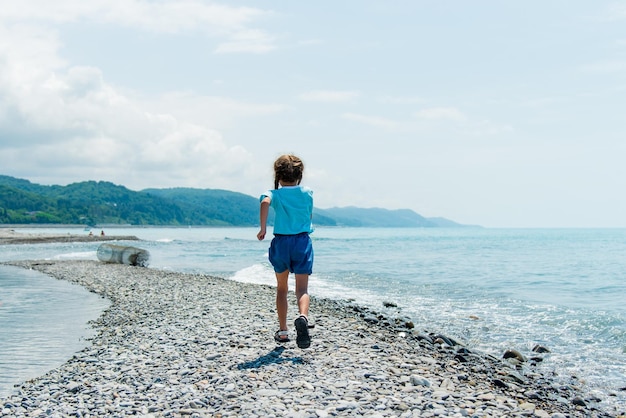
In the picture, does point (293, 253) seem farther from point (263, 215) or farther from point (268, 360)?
point (268, 360)

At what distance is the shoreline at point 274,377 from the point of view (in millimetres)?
6180

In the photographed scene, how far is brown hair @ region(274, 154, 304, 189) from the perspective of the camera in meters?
7.92

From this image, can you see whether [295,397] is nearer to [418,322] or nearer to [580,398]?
[580,398]

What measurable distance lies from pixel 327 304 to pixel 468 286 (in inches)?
433

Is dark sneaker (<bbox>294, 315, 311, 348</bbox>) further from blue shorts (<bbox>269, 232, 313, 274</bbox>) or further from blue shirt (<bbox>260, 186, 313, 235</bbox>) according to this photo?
blue shirt (<bbox>260, 186, 313, 235</bbox>)

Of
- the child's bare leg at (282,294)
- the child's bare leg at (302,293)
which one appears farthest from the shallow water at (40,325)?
the child's bare leg at (302,293)

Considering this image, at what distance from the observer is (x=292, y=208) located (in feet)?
26.0

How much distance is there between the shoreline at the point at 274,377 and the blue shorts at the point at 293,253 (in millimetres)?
1285

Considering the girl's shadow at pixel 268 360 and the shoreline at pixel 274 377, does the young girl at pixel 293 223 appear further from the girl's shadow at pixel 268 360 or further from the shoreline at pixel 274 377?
the shoreline at pixel 274 377

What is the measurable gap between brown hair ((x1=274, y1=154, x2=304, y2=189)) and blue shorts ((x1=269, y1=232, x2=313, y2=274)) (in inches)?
33.6

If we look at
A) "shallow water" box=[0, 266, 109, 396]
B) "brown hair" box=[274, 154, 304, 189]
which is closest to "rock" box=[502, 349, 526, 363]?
"brown hair" box=[274, 154, 304, 189]

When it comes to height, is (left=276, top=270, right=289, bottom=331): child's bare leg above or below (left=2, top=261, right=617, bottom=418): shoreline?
above

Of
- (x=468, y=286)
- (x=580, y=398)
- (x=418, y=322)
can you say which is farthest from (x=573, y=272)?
(x=580, y=398)

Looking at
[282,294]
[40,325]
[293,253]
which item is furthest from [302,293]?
[40,325]
